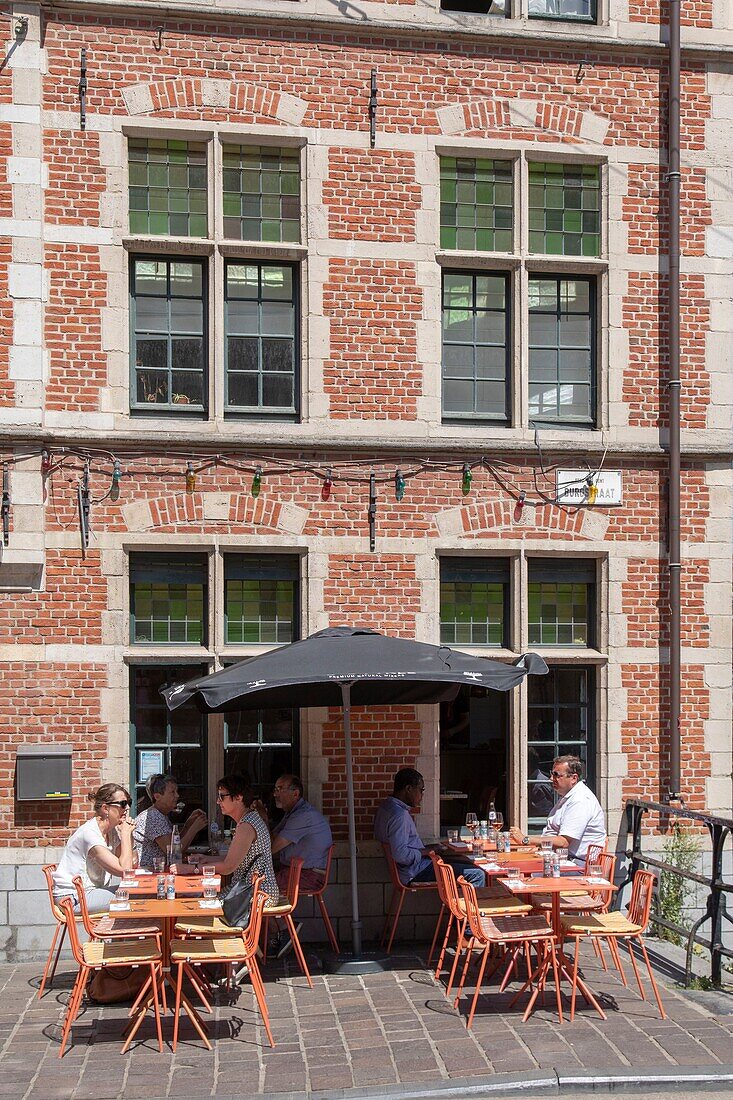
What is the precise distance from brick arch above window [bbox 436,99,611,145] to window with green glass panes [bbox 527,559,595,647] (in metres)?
3.48

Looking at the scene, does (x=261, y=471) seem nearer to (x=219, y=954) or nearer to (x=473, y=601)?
(x=473, y=601)

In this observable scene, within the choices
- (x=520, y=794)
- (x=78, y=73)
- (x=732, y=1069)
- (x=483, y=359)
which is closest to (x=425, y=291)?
(x=483, y=359)

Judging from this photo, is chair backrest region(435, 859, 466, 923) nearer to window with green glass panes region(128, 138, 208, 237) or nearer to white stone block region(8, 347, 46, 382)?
white stone block region(8, 347, 46, 382)

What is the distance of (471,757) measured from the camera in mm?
9945

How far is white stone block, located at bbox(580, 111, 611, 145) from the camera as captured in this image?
10055 millimetres

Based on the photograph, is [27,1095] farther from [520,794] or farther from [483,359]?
[483,359]

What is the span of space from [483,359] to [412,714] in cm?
293

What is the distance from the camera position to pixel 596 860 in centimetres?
819

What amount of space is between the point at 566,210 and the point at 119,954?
22.1 feet

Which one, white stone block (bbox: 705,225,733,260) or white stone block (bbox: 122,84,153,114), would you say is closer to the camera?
white stone block (bbox: 122,84,153,114)

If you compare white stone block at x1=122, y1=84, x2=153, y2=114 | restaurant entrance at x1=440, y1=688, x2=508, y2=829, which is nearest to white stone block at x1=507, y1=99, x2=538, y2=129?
white stone block at x1=122, y1=84, x2=153, y2=114

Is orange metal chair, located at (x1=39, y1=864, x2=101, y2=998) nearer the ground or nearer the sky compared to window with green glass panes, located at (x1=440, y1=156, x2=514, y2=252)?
nearer the ground

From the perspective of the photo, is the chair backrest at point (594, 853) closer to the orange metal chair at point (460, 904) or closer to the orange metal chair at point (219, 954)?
the orange metal chair at point (460, 904)

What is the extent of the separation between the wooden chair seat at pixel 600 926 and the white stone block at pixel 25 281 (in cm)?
577
